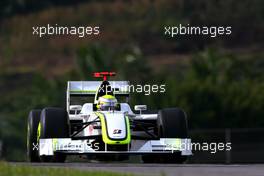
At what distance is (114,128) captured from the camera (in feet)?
86.1

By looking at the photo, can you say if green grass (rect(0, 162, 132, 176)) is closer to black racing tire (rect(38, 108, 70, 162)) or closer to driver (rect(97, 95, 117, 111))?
black racing tire (rect(38, 108, 70, 162))

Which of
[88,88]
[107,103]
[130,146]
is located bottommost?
[130,146]

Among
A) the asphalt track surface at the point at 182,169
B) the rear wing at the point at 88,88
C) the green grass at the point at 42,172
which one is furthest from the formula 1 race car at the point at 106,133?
the green grass at the point at 42,172

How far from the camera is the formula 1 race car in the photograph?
2620cm

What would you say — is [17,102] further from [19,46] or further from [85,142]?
[85,142]

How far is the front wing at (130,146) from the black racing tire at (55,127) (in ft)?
0.40

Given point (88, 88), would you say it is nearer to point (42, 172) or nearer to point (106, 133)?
point (106, 133)

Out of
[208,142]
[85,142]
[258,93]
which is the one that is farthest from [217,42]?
[85,142]

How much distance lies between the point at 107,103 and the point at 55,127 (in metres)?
1.54

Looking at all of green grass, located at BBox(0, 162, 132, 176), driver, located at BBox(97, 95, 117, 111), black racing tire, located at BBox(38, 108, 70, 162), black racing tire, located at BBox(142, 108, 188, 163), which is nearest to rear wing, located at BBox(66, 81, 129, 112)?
driver, located at BBox(97, 95, 117, 111)

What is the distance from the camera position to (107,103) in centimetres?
2777

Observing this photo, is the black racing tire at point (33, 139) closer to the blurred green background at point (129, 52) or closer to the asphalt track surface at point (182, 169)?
the asphalt track surface at point (182, 169)

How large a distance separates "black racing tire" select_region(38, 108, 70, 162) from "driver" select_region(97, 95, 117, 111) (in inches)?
43.3

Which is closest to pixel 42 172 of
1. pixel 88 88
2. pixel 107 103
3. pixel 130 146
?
pixel 130 146
